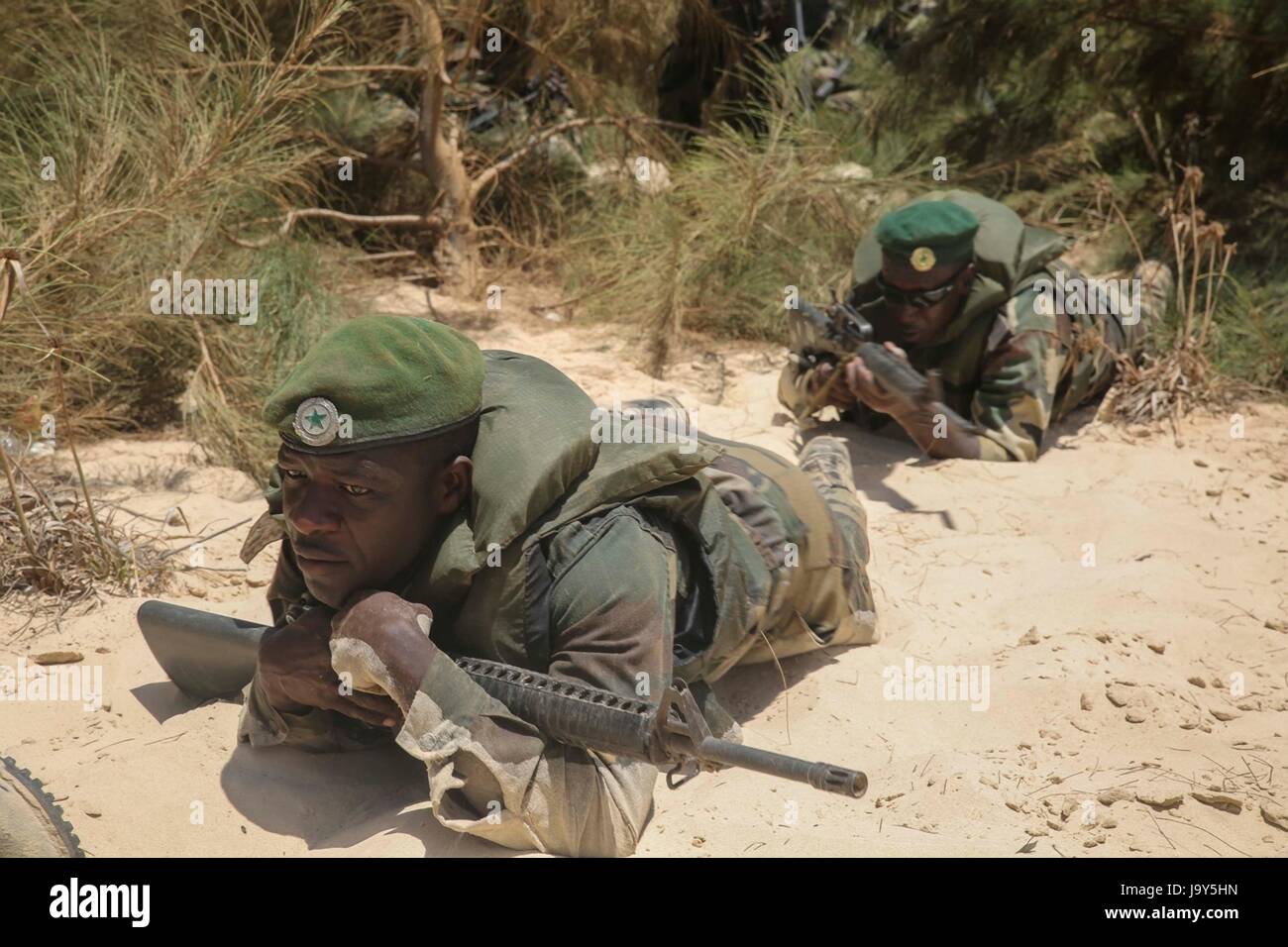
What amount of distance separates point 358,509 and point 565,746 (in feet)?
1.96

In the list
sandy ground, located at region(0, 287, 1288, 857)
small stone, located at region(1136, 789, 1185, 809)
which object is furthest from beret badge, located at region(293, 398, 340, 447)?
small stone, located at region(1136, 789, 1185, 809)

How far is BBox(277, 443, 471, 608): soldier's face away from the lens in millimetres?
2545

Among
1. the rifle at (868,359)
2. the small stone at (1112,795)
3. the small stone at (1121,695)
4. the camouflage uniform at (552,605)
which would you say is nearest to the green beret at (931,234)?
the rifle at (868,359)

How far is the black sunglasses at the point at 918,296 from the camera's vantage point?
5.29 meters

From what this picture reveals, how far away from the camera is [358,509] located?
257 centimetres

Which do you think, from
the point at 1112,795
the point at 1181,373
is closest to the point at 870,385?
A: the point at 1181,373

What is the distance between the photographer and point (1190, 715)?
324 cm

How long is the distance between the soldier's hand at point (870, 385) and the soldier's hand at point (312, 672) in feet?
9.38

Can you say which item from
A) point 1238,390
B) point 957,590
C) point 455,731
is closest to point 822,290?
point 1238,390

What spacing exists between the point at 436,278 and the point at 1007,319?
2.93 m

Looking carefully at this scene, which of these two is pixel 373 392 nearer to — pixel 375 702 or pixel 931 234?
pixel 375 702
